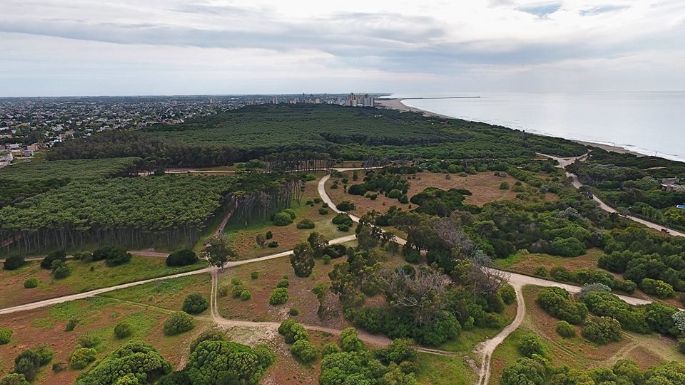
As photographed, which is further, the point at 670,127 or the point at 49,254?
the point at 670,127

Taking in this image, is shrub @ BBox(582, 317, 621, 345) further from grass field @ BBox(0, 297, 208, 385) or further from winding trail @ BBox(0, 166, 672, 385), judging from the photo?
grass field @ BBox(0, 297, 208, 385)

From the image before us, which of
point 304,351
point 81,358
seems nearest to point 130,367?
point 81,358

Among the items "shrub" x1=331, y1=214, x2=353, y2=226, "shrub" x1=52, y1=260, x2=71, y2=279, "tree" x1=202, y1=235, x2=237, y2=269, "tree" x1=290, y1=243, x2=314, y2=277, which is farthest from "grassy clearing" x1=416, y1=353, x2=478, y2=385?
"shrub" x1=52, y1=260, x2=71, y2=279

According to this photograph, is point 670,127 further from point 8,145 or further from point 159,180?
point 8,145

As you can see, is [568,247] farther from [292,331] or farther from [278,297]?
[292,331]

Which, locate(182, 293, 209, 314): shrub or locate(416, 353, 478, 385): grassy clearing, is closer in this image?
locate(416, 353, 478, 385): grassy clearing

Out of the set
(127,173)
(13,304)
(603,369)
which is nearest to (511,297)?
(603,369)

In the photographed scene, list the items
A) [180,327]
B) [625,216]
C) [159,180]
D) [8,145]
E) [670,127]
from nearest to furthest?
→ 1. [180,327]
2. [625,216]
3. [159,180]
4. [8,145]
5. [670,127]

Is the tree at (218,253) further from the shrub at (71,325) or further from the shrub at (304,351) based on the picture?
the shrub at (304,351)
